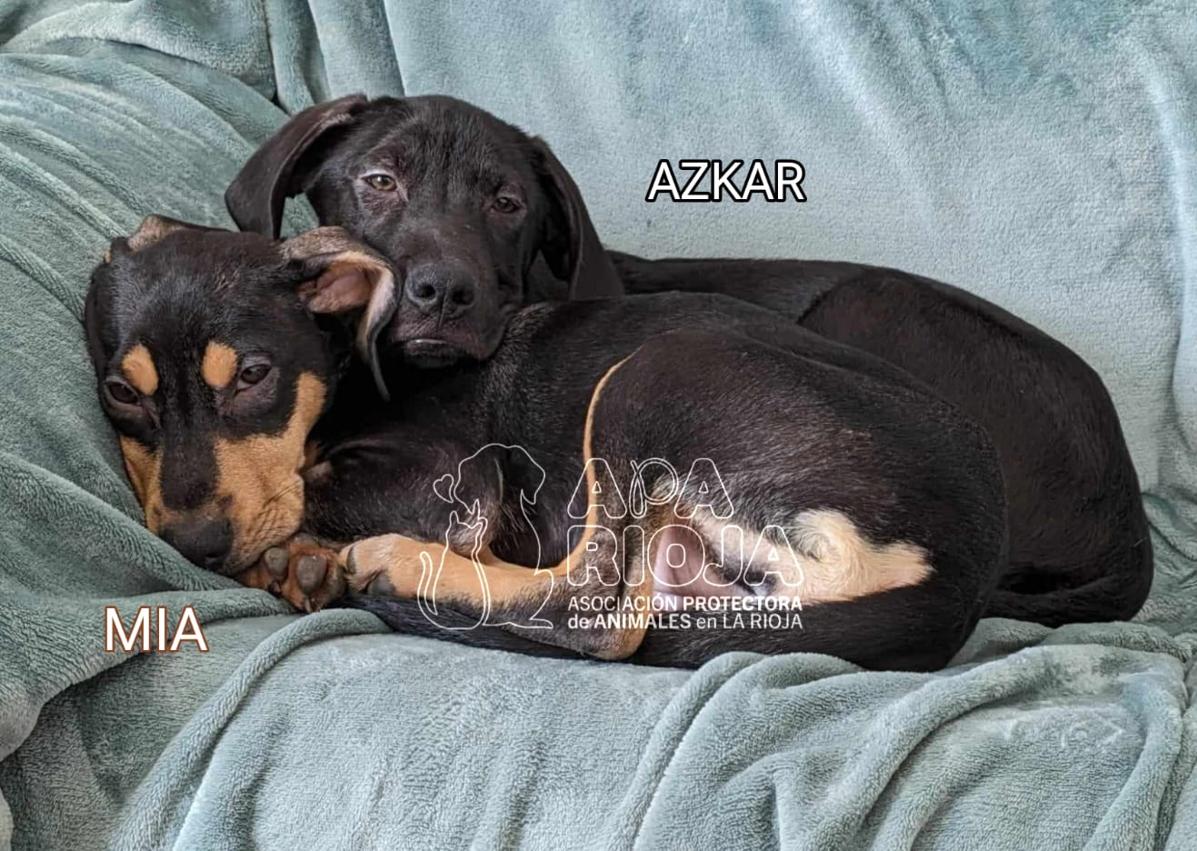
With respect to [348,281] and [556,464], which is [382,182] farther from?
[556,464]

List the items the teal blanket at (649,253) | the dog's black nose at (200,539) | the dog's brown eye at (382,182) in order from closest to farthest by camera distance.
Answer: the teal blanket at (649,253) < the dog's black nose at (200,539) < the dog's brown eye at (382,182)

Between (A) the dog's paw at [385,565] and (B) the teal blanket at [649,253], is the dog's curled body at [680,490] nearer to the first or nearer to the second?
(A) the dog's paw at [385,565]

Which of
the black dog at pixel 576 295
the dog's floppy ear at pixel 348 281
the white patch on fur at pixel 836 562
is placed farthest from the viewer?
the black dog at pixel 576 295

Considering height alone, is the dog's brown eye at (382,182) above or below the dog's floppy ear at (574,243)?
above

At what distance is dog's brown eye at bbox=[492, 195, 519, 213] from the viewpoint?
2449 millimetres

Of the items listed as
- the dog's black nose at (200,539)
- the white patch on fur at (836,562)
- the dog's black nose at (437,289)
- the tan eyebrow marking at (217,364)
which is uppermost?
the dog's black nose at (437,289)

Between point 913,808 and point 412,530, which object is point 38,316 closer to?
point 412,530

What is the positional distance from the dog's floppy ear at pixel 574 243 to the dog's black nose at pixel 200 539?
2.49 feet

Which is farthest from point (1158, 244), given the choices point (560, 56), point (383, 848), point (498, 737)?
point (383, 848)

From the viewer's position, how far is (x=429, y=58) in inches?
121

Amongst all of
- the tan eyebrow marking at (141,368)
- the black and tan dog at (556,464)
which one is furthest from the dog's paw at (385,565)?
the tan eyebrow marking at (141,368)

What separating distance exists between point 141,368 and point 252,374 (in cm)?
16

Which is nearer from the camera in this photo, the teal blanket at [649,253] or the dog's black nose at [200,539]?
the teal blanket at [649,253]

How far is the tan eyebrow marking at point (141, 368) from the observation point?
6.66 feet
